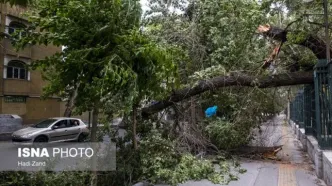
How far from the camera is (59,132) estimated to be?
54.9 feet

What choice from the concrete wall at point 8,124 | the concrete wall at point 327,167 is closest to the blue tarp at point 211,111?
the concrete wall at point 327,167

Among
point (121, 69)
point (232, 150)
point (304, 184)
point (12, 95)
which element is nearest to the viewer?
point (121, 69)

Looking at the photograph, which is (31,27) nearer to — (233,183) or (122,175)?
(122,175)

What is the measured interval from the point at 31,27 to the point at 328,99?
6.47 metres

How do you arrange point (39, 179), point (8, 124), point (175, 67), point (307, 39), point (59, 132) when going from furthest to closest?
point (8, 124)
point (59, 132)
point (307, 39)
point (175, 67)
point (39, 179)

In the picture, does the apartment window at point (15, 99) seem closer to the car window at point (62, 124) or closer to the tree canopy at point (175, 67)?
the car window at point (62, 124)

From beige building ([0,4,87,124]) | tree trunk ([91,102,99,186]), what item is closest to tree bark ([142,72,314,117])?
tree trunk ([91,102,99,186])

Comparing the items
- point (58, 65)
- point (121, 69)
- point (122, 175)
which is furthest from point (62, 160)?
point (121, 69)

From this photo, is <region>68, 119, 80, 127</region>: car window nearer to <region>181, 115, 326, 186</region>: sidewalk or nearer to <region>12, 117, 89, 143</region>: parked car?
<region>12, 117, 89, 143</region>: parked car

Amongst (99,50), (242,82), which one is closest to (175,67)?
(99,50)

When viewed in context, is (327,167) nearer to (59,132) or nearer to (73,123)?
(59,132)

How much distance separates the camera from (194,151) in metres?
9.80

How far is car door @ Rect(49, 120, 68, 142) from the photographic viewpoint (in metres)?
16.3

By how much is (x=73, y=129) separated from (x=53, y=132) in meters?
1.34
